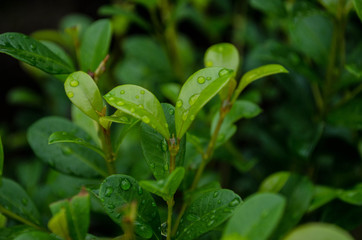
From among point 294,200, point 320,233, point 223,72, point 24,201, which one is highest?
point 223,72

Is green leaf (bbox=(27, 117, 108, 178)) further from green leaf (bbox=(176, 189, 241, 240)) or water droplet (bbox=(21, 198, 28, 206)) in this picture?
green leaf (bbox=(176, 189, 241, 240))

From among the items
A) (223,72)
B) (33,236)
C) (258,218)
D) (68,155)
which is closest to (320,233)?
(258,218)

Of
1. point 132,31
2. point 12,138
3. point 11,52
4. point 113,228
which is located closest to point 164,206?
point 113,228

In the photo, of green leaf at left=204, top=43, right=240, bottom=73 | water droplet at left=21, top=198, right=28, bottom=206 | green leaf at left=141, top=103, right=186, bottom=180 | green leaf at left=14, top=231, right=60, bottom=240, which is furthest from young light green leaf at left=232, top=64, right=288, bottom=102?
water droplet at left=21, top=198, right=28, bottom=206

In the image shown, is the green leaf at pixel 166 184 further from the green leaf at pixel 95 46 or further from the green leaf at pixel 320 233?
the green leaf at pixel 95 46

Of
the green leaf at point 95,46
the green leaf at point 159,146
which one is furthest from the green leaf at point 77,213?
the green leaf at point 95,46

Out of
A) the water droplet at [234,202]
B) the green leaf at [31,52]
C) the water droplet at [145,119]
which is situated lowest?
the water droplet at [234,202]

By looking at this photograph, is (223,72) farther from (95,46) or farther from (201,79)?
(95,46)
